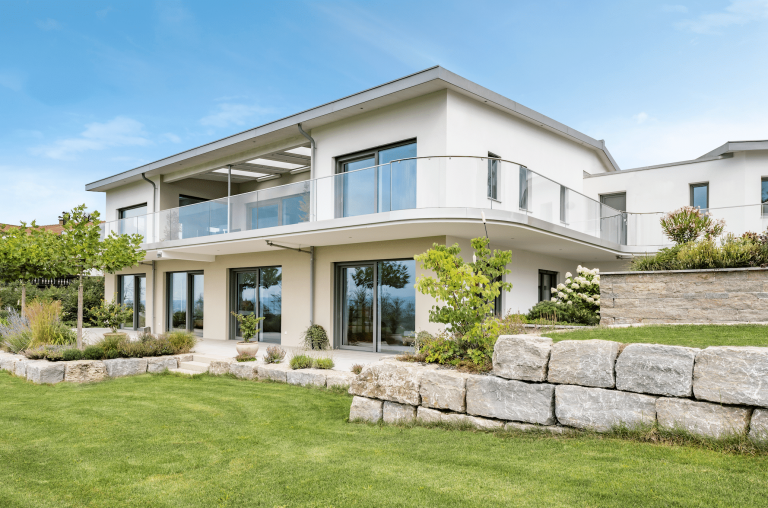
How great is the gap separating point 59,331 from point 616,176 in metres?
17.6

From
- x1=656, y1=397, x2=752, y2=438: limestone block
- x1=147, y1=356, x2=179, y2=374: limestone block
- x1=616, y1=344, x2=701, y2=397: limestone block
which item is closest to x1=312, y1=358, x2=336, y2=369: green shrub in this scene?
x1=147, y1=356, x2=179, y2=374: limestone block

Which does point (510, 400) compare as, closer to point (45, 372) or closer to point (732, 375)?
point (732, 375)

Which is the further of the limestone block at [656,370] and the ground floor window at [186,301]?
the ground floor window at [186,301]

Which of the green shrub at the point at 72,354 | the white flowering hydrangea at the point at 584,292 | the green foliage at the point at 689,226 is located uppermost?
the green foliage at the point at 689,226

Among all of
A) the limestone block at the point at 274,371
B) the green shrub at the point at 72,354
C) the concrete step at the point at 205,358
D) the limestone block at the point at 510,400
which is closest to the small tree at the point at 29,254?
the green shrub at the point at 72,354

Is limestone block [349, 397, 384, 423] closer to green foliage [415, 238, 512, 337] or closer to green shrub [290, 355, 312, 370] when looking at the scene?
green foliage [415, 238, 512, 337]

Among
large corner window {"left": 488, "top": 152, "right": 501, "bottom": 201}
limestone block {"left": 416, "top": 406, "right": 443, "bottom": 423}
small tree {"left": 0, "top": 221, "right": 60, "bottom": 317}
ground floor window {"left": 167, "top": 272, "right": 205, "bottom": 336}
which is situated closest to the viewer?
limestone block {"left": 416, "top": 406, "right": 443, "bottom": 423}

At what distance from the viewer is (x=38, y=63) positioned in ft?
69.0

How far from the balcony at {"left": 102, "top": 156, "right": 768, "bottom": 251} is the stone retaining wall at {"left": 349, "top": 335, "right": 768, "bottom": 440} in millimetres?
4722

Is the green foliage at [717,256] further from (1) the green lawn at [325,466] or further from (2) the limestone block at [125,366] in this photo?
(2) the limestone block at [125,366]

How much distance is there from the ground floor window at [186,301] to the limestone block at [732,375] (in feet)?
52.6

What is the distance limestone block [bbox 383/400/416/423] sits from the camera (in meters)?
5.85

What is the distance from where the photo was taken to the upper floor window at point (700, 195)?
15.6m

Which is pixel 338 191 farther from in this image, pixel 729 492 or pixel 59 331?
pixel 729 492
